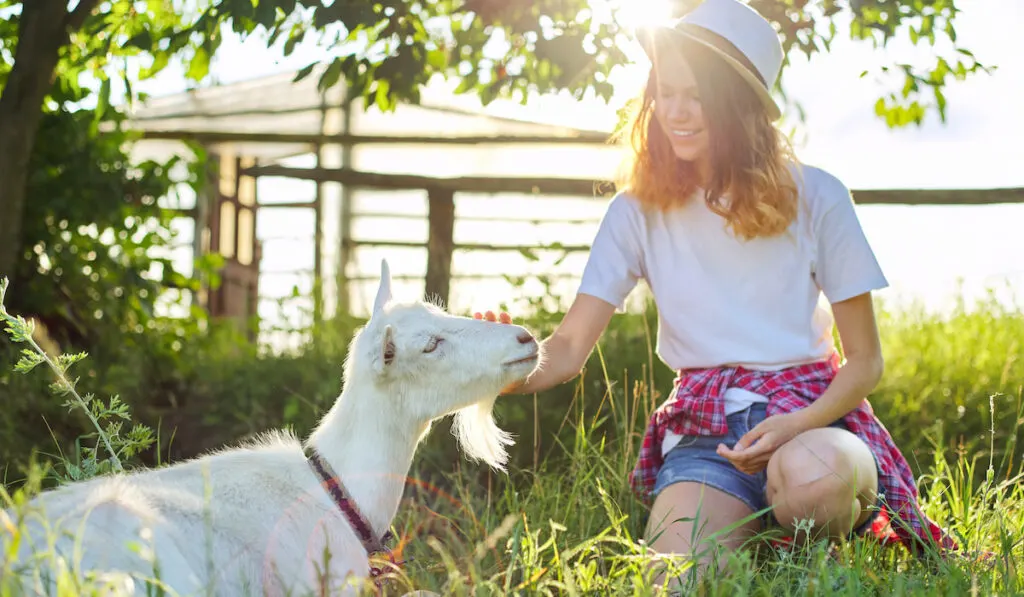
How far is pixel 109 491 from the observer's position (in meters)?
1.97

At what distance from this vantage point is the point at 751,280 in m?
3.01

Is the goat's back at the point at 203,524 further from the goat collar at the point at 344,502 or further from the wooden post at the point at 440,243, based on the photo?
the wooden post at the point at 440,243

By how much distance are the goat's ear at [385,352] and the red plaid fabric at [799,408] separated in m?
0.94

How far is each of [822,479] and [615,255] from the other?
3.10ft

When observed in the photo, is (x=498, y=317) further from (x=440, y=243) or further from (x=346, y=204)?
(x=346, y=204)

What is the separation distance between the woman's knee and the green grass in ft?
0.29

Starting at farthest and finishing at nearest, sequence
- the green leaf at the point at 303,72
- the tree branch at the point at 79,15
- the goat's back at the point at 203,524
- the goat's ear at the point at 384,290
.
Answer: the tree branch at the point at 79,15, the green leaf at the point at 303,72, the goat's ear at the point at 384,290, the goat's back at the point at 203,524

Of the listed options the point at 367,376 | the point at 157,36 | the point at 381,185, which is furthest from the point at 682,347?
the point at 381,185

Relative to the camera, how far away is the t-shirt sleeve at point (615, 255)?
10.4ft

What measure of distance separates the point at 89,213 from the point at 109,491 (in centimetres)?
359

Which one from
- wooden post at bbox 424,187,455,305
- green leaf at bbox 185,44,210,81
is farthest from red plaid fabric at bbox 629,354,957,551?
wooden post at bbox 424,187,455,305

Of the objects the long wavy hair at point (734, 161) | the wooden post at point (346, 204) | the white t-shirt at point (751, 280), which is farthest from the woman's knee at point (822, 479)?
the wooden post at point (346, 204)

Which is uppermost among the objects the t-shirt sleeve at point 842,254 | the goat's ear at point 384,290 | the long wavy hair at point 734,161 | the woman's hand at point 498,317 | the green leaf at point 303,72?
the green leaf at point 303,72

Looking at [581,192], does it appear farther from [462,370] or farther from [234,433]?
[462,370]
